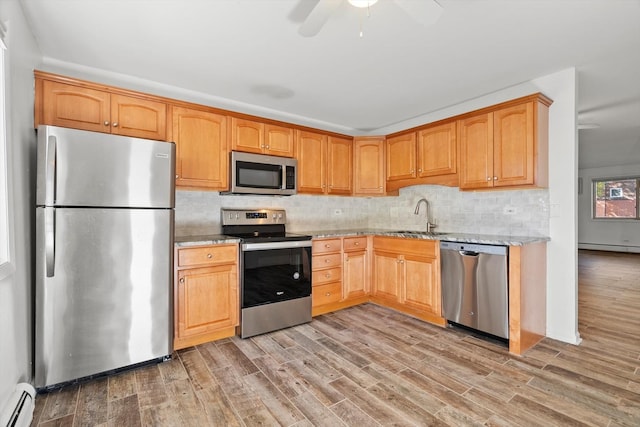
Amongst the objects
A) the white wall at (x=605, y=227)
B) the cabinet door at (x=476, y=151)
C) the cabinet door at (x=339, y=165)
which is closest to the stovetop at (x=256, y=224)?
the cabinet door at (x=339, y=165)

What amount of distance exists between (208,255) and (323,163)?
1.84m

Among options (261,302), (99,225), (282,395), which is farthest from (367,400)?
(99,225)

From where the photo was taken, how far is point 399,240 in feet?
11.0

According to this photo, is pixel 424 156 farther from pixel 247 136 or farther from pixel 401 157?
pixel 247 136

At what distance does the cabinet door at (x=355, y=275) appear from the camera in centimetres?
354

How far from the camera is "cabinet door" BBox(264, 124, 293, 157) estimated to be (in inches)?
130

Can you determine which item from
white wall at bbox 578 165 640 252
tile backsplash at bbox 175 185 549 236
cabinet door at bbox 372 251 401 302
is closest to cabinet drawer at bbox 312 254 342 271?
cabinet door at bbox 372 251 401 302

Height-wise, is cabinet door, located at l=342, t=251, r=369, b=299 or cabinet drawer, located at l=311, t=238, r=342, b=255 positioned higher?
cabinet drawer, located at l=311, t=238, r=342, b=255

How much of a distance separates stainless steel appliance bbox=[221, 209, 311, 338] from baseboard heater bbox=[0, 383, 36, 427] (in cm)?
141

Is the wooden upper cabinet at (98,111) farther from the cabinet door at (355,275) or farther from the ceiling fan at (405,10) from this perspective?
the cabinet door at (355,275)

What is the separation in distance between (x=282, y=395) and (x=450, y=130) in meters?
2.98

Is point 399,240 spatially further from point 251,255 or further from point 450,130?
point 251,255

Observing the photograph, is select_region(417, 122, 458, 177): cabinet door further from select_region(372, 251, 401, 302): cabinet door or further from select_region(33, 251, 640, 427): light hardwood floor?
select_region(33, 251, 640, 427): light hardwood floor

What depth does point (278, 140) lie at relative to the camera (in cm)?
339
